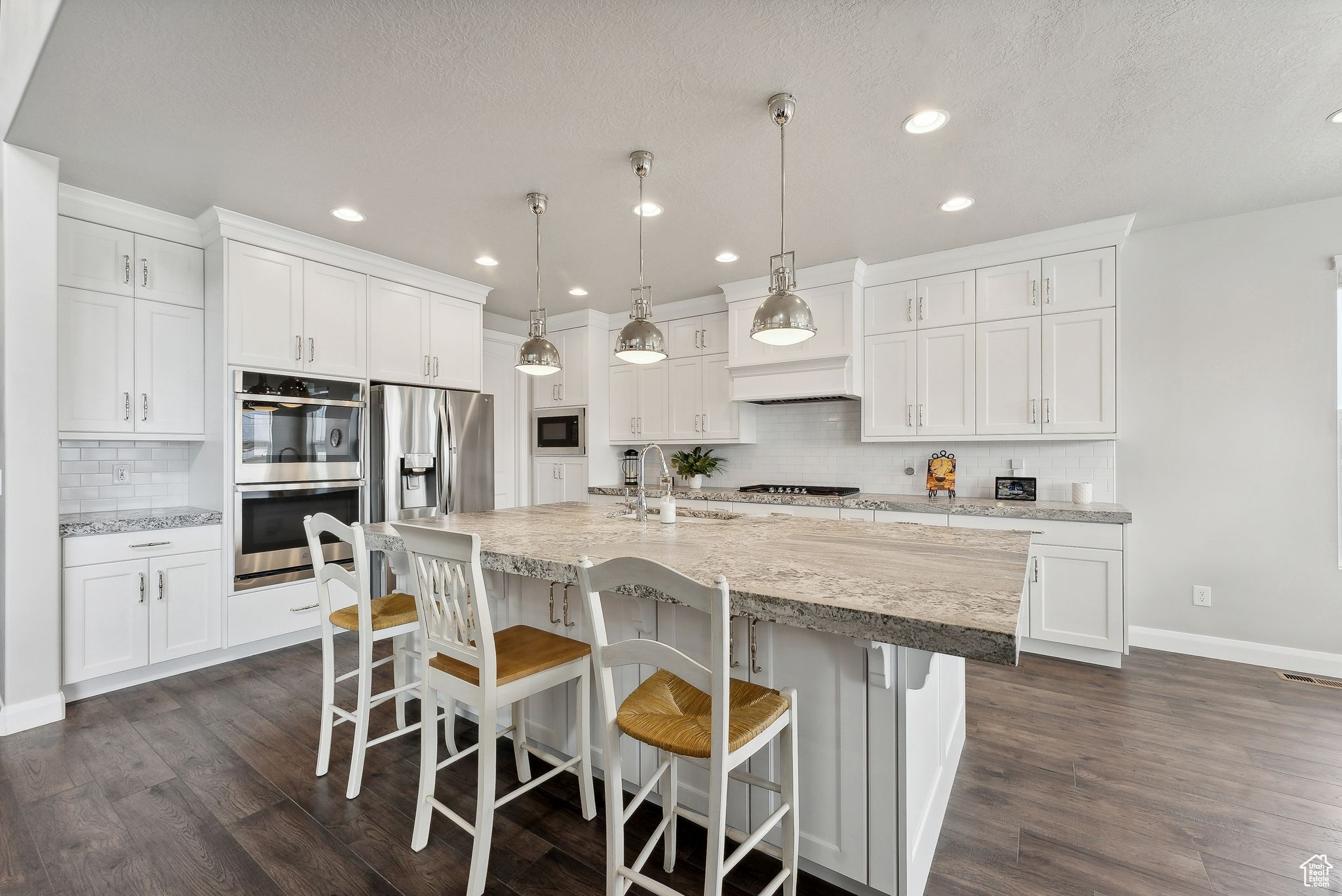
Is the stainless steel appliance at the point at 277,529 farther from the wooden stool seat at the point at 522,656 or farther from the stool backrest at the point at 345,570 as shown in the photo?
the wooden stool seat at the point at 522,656

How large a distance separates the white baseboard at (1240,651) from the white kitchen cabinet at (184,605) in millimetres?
5082

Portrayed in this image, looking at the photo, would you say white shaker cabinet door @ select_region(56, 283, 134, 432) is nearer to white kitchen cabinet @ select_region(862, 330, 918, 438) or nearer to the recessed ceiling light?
the recessed ceiling light

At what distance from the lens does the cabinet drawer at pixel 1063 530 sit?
10.2 feet

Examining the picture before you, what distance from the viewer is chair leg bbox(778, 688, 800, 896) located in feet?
4.56

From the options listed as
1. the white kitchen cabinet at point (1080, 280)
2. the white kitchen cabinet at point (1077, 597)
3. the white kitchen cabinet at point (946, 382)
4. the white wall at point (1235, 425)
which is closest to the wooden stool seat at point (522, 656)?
the white kitchen cabinet at point (1077, 597)

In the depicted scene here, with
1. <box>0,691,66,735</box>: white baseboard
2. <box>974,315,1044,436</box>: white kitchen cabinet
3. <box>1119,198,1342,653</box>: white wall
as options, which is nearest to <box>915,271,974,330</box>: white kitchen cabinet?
<box>974,315,1044,436</box>: white kitchen cabinet

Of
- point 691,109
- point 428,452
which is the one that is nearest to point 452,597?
point 691,109

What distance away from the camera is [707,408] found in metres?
4.87

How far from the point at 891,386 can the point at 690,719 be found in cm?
326

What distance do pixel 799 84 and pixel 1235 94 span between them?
1622 mm

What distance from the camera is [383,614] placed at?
7.16 feet

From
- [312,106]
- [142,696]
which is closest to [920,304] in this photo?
[312,106]

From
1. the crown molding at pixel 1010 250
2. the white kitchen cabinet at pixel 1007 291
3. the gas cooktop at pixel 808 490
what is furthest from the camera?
the gas cooktop at pixel 808 490

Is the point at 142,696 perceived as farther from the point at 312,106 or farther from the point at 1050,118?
the point at 1050,118
